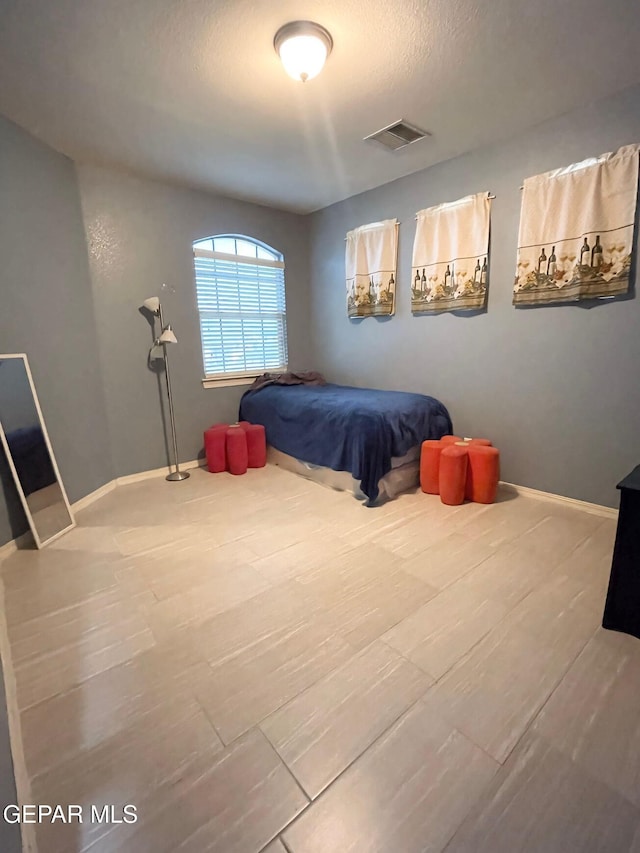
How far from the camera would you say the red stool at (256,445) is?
12.3 ft

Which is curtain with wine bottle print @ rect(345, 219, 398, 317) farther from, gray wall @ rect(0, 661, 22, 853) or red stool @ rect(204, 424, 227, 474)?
gray wall @ rect(0, 661, 22, 853)

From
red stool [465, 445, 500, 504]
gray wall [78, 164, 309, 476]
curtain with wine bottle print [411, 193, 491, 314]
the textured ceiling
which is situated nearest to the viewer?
the textured ceiling

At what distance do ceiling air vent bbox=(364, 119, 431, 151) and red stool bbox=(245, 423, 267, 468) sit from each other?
2518mm

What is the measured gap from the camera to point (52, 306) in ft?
8.77

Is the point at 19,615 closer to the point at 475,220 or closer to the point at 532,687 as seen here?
the point at 532,687

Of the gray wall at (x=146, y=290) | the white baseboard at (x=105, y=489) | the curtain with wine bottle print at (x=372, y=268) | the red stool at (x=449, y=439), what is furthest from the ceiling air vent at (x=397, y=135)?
the white baseboard at (x=105, y=489)

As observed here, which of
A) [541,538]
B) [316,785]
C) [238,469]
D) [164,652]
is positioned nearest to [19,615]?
[164,652]

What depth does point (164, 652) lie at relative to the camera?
153cm

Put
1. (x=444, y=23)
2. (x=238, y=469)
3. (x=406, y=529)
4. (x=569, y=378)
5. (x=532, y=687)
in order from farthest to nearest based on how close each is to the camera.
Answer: (x=238, y=469), (x=569, y=378), (x=406, y=529), (x=444, y=23), (x=532, y=687)

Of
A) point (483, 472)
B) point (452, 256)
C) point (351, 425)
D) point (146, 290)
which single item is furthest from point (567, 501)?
point (146, 290)

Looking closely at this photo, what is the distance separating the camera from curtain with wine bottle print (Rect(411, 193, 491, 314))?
295cm

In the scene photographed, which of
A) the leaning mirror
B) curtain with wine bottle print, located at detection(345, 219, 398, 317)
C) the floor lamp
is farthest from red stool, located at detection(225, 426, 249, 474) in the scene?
curtain with wine bottle print, located at detection(345, 219, 398, 317)

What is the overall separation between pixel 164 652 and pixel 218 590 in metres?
0.41

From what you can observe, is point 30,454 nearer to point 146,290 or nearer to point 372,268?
point 146,290
